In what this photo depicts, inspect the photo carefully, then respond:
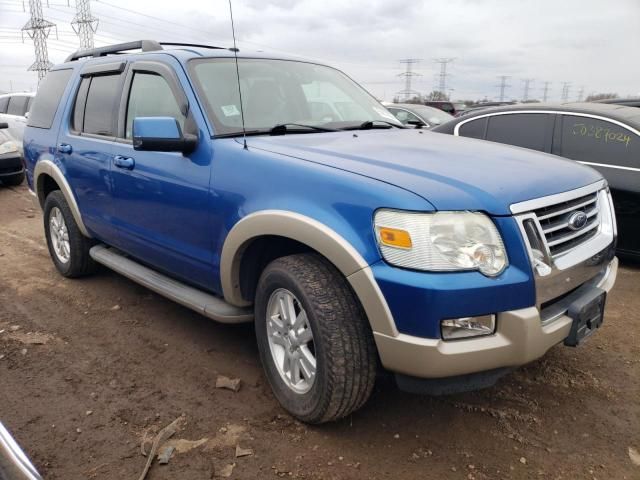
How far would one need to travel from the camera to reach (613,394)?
305 centimetres

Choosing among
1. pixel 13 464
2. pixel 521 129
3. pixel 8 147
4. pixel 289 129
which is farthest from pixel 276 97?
pixel 8 147

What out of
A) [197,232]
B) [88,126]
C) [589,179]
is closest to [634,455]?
[589,179]

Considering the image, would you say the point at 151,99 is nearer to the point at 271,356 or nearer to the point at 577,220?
the point at 271,356

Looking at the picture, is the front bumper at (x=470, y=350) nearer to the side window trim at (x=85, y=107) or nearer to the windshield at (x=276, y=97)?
the windshield at (x=276, y=97)

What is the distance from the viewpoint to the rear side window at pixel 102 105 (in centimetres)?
404

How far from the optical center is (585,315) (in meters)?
2.53

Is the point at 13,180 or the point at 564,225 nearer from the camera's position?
the point at 564,225

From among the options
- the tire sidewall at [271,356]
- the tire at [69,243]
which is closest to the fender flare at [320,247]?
the tire sidewall at [271,356]

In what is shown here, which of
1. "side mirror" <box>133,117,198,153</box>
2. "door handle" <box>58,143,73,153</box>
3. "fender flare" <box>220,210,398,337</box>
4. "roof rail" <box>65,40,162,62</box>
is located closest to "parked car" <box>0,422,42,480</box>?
"fender flare" <box>220,210,398,337</box>

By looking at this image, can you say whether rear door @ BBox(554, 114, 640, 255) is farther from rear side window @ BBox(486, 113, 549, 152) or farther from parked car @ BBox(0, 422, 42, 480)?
parked car @ BBox(0, 422, 42, 480)

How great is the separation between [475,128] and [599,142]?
130cm

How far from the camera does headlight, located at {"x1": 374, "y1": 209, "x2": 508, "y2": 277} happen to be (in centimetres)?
221

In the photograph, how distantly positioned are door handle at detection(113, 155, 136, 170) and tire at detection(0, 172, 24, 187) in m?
7.65

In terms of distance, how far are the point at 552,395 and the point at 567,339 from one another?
0.72 metres
